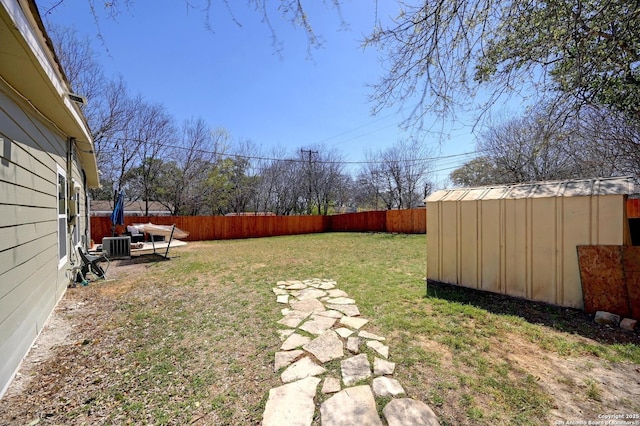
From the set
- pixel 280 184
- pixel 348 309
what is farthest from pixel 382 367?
pixel 280 184

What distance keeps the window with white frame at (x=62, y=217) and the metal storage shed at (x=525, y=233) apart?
5.83 metres

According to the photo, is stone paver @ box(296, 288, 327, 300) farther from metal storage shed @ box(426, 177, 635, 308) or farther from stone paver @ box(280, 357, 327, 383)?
metal storage shed @ box(426, 177, 635, 308)

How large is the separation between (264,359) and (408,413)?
1.24 metres

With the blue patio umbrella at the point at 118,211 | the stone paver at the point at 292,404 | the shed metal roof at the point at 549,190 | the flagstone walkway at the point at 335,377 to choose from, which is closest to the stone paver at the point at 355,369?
the flagstone walkway at the point at 335,377

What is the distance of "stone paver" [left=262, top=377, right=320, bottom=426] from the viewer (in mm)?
1645

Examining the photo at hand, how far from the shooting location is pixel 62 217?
14.0 ft

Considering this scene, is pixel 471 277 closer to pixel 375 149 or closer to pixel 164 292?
pixel 164 292

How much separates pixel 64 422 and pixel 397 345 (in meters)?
2.46

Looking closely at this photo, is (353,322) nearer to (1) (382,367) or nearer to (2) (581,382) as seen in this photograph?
(1) (382,367)

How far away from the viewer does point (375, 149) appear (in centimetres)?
2283

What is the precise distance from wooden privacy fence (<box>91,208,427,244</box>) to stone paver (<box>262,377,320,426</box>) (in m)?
12.1

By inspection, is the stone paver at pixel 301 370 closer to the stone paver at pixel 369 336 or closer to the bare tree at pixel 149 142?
→ the stone paver at pixel 369 336

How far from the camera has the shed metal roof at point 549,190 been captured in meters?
3.14

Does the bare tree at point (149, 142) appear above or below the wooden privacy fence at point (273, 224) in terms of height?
above
